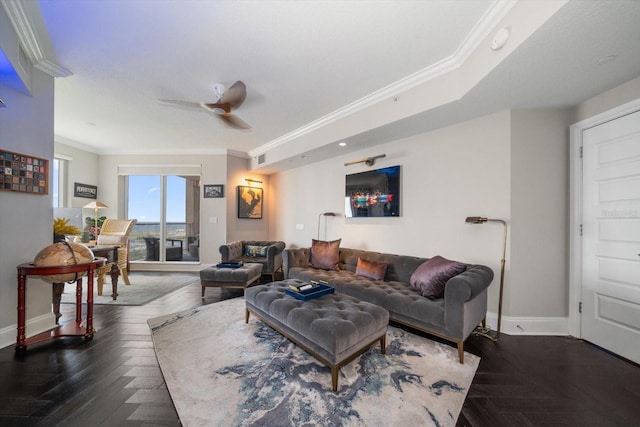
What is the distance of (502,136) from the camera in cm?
270

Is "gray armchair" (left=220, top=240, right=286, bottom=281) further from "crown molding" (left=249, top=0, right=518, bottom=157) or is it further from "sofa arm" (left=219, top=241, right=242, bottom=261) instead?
"crown molding" (left=249, top=0, right=518, bottom=157)

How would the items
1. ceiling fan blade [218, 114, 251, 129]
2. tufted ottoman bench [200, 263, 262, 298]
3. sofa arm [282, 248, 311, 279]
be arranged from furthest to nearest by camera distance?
sofa arm [282, 248, 311, 279] < tufted ottoman bench [200, 263, 262, 298] < ceiling fan blade [218, 114, 251, 129]

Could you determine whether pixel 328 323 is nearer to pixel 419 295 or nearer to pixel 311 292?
pixel 311 292

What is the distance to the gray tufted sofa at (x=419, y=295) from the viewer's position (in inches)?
84.3

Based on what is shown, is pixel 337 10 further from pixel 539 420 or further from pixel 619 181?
pixel 539 420

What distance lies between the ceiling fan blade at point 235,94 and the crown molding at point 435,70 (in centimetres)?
147

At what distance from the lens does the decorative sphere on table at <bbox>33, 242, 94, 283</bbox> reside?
2296 millimetres

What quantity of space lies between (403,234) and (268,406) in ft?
9.04

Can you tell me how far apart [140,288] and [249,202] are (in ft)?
9.16

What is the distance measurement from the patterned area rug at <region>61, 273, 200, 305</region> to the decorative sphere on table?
1.27 metres

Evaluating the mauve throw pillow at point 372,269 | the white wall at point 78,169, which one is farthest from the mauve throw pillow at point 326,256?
the white wall at point 78,169

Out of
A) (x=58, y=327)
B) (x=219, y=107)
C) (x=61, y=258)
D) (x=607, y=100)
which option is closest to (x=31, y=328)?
(x=58, y=327)

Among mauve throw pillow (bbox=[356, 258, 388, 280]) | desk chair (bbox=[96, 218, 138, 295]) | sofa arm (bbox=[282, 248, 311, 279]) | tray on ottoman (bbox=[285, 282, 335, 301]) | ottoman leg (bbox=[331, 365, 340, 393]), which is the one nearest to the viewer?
ottoman leg (bbox=[331, 365, 340, 393])

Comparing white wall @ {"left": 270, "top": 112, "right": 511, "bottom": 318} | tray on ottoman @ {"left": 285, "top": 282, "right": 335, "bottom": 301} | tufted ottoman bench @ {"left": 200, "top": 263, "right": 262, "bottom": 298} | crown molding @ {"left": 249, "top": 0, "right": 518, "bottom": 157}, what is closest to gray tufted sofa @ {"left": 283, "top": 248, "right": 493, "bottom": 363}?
white wall @ {"left": 270, "top": 112, "right": 511, "bottom": 318}
